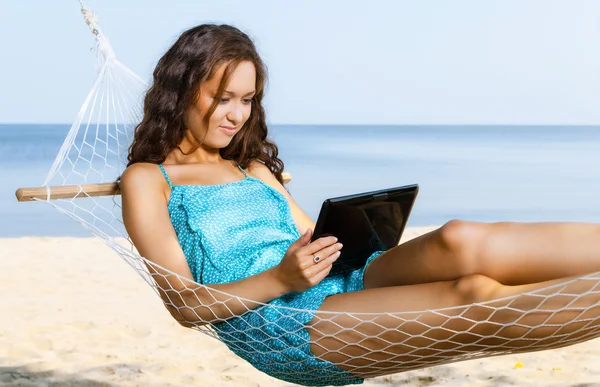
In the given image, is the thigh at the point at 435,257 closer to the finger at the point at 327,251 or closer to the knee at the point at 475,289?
the knee at the point at 475,289

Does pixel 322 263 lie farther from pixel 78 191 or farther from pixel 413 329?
pixel 78 191

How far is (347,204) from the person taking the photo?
1.72m

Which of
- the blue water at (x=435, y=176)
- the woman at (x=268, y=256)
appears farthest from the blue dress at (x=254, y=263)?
the blue water at (x=435, y=176)

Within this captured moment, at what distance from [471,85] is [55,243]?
46.8ft

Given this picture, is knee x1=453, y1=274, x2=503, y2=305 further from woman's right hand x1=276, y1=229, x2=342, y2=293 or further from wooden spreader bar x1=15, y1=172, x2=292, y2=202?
wooden spreader bar x1=15, y1=172, x2=292, y2=202

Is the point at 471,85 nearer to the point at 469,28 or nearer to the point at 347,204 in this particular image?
the point at 469,28

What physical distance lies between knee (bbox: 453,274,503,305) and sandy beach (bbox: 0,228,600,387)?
53.1 inches

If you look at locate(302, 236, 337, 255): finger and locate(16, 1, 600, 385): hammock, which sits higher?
locate(302, 236, 337, 255): finger

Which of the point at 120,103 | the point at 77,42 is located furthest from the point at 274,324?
the point at 77,42

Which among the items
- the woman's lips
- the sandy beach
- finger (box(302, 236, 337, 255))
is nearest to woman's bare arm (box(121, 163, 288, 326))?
finger (box(302, 236, 337, 255))

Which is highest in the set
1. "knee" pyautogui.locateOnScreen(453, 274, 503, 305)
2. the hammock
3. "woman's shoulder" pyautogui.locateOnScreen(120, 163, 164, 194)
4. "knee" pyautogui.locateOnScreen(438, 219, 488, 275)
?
"woman's shoulder" pyautogui.locateOnScreen(120, 163, 164, 194)

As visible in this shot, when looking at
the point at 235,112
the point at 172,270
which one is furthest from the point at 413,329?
the point at 235,112

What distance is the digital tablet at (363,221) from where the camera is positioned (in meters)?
1.72

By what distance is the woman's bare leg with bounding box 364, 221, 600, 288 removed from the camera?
1612 mm
